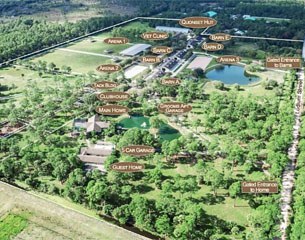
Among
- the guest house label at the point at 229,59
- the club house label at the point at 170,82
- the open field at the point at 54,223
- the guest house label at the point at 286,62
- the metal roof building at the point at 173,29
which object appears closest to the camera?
the open field at the point at 54,223

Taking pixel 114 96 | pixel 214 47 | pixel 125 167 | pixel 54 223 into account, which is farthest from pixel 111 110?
pixel 214 47

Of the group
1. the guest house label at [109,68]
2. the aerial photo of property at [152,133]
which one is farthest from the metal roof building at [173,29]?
the guest house label at [109,68]

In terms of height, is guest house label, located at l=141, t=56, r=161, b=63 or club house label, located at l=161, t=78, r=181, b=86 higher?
guest house label, located at l=141, t=56, r=161, b=63

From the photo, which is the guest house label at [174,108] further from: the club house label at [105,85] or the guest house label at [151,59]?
the guest house label at [151,59]

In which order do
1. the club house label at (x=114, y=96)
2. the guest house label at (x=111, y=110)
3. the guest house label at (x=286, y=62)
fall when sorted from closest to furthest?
the guest house label at (x=111, y=110) → the club house label at (x=114, y=96) → the guest house label at (x=286, y=62)

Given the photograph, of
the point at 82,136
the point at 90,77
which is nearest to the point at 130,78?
the point at 90,77

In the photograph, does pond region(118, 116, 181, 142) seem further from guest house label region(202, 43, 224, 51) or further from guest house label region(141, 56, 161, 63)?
guest house label region(202, 43, 224, 51)

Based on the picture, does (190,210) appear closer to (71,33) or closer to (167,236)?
(167,236)

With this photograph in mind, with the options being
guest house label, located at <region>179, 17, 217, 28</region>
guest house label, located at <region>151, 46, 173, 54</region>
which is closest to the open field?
guest house label, located at <region>179, 17, 217, 28</region>
